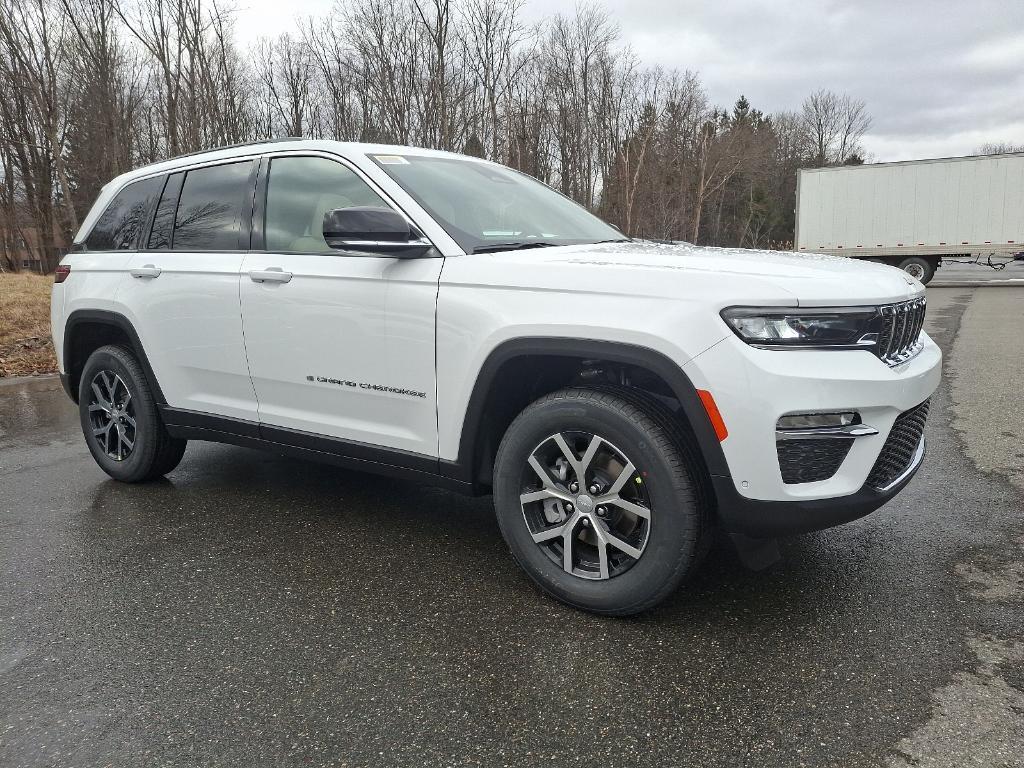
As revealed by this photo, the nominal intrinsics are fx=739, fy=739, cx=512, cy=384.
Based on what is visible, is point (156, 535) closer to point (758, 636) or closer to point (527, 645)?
point (527, 645)

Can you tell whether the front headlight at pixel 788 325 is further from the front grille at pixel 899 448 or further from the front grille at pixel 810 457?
the front grille at pixel 899 448

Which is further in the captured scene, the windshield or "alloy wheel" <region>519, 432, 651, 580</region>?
the windshield

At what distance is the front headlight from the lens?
2299 mm

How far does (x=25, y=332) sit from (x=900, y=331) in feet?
38.5

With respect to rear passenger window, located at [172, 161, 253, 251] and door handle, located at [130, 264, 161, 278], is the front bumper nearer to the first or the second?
rear passenger window, located at [172, 161, 253, 251]

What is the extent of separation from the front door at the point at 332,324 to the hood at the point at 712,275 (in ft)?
1.32

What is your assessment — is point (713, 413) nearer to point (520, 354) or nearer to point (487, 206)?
point (520, 354)

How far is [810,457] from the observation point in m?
2.34

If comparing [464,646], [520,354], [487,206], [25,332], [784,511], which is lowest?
[464,646]

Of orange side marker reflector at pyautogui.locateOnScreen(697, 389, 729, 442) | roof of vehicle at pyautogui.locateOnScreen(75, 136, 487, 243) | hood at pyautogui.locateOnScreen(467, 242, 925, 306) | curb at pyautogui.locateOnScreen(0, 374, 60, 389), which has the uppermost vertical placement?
roof of vehicle at pyautogui.locateOnScreen(75, 136, 487, 243)

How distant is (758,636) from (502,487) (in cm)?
105

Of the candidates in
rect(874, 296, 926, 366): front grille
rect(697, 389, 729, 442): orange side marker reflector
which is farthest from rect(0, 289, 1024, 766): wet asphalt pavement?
rect(874, 296, 926, 366): front grille

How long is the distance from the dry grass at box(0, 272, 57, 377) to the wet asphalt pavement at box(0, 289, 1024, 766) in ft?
19.9

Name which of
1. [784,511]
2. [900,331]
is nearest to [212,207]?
[784,511]
